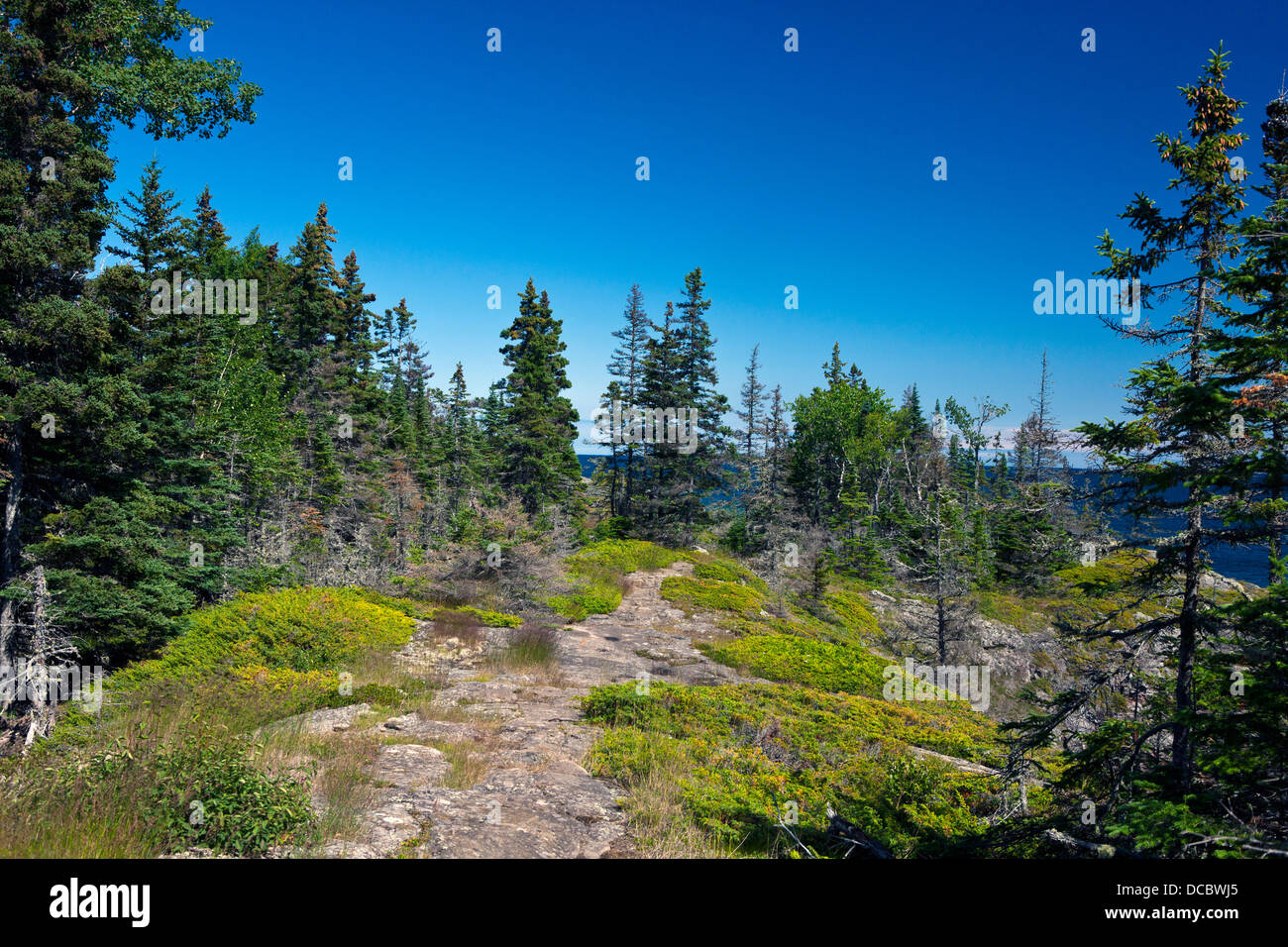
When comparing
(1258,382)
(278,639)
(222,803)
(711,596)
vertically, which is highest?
(1258,382)

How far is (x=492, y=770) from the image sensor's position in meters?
7.67

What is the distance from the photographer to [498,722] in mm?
9906

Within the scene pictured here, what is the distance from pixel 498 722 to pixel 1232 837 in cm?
912

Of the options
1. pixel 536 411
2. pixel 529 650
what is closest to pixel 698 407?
pixel 536 411

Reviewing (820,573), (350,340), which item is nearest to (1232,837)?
(820,573)

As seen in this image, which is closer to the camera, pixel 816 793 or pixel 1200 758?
pixel 1200 758

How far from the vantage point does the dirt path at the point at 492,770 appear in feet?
18.5

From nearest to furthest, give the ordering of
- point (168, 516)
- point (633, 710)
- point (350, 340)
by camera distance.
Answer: point (633, 710), point (168, 516), point (350, 340)

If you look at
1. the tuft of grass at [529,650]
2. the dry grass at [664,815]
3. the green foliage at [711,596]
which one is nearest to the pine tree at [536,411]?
the green foliage at [711,596]

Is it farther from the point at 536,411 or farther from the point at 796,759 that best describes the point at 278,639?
the point at 536,411

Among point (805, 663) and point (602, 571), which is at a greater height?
point (602, 571)

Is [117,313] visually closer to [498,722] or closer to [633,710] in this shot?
[498,722]

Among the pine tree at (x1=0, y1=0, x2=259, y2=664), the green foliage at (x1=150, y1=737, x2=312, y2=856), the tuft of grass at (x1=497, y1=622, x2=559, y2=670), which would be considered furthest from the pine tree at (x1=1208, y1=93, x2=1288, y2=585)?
the pine tree at (x1=0, y1=0, x2=259, y2=664)

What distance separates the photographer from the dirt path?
565cm
